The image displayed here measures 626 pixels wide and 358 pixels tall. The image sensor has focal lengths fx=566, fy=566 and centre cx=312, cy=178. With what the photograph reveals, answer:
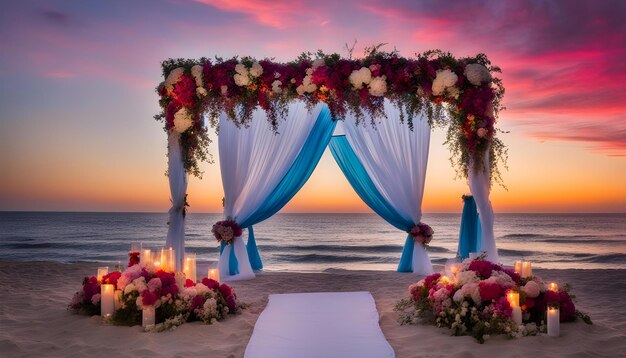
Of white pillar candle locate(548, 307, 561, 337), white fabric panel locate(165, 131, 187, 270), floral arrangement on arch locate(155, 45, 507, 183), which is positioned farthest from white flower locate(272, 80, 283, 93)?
white pillar candle locate(548, 307, 561, 337)

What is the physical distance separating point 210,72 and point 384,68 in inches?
84.1

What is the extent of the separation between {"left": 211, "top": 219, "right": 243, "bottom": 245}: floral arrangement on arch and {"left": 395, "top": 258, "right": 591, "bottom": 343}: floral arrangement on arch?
3.27 m

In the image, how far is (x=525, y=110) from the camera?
1046 cm

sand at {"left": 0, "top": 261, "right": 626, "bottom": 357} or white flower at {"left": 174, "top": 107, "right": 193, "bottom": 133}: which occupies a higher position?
white flower at {"left": 174, "top": 107, "right": 193, "bottom": 133}

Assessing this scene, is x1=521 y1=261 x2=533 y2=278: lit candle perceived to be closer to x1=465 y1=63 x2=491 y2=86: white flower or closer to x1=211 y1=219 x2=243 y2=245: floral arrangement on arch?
x1=465 y1=63 x2=491 y2=86: white flower

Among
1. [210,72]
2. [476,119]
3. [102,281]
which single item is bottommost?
[102,281]

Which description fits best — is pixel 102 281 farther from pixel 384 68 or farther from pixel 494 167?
pixel 494 167

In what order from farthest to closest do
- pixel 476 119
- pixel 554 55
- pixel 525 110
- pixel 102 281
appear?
pixel 525 110
pixel 554 55
pixel 476 119
pixel 102 281

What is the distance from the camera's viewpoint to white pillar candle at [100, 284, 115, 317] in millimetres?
5238

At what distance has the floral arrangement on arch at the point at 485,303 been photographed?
4.56 m

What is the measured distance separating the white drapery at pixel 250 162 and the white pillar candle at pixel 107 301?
9.08ft

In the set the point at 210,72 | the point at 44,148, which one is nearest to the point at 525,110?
the point at 210,72

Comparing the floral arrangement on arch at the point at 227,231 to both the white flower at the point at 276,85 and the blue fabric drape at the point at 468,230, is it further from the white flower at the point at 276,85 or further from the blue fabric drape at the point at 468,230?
the blue fabric drape at the point at 468,230

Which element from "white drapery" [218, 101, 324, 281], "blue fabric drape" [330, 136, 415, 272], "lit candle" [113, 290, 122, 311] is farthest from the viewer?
"blue fabric drape" [330, 136, 415, 272]
